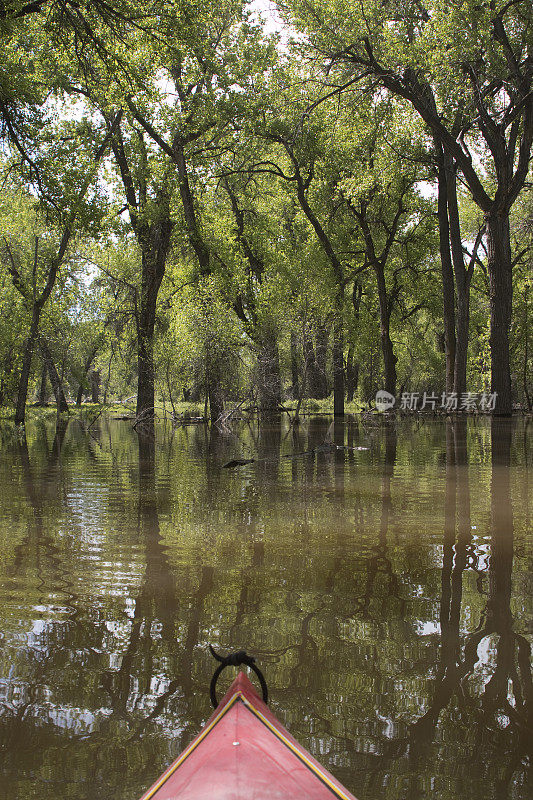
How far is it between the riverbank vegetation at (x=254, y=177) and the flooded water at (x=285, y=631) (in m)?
10.4

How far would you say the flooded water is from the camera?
2.76m

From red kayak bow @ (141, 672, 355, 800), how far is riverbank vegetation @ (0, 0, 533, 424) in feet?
43.1

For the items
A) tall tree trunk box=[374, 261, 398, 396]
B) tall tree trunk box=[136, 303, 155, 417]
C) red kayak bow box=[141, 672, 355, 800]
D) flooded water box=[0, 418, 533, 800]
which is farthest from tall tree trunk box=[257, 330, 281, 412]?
red kayak bow box=[141, 672, 355, 800]

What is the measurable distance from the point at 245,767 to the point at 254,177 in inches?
1370

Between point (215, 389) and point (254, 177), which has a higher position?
point (254, 177)

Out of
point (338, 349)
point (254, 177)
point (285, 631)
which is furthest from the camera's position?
point (254, 177)

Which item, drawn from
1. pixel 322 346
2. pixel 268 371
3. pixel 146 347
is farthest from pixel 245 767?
pixel 322 346

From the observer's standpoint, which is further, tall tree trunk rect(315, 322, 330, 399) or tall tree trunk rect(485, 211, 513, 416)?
tall tree trunk rect(315, 322, 330, 399)

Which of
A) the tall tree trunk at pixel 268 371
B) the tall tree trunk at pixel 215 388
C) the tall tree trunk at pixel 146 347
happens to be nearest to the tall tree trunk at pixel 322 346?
the tall tree trunk at pixel 268 371

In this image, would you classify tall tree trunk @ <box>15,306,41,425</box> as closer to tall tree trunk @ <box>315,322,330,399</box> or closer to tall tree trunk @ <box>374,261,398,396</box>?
tall tree trunk @ <box>315,322,330,399</box>

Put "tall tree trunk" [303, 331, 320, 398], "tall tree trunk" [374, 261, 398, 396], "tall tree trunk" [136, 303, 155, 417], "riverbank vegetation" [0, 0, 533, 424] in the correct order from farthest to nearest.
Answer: "tall tree trunk" [374, 261, 398, 396], "tall tree trunk" [303, 331, 320, 398], "tall tree trunk" [136, 303, 155, 417], "riverbank vegetation" [0, 0, 533, 424]

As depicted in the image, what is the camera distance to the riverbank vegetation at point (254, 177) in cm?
1603

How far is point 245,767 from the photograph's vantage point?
197 cm

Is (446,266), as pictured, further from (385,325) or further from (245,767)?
(245,767)
